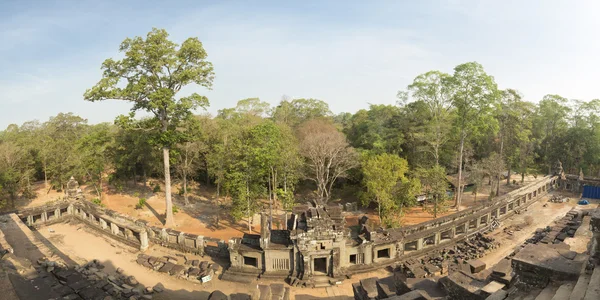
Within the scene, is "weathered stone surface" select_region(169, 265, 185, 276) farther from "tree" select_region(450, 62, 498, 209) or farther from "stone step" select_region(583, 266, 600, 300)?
"tree" select_region(450, 62, 498, 209)

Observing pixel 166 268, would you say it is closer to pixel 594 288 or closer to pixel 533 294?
pixel 533 294

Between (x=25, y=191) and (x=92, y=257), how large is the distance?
23860 millimetres

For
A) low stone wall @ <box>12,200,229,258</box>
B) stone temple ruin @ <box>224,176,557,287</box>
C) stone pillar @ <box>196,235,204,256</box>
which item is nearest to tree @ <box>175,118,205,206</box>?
low stone wall @ <box>12,200,229,258</box>

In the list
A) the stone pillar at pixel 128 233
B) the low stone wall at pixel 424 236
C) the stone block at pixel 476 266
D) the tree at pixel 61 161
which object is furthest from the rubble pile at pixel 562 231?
the tree at pixel 61 161

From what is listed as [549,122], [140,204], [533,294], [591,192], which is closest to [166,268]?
[140,204]

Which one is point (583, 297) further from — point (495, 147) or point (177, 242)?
point (495, 147)

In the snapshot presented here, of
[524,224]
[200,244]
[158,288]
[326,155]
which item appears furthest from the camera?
[326,155]

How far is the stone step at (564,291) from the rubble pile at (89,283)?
15.1m

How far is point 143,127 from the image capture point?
27406mm

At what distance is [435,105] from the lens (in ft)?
109

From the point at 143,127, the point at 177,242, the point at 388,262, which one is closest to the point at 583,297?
the point at 388,262

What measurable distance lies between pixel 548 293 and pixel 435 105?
2958 cm

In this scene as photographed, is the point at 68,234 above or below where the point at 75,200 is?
below

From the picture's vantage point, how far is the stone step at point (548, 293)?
6.29m
